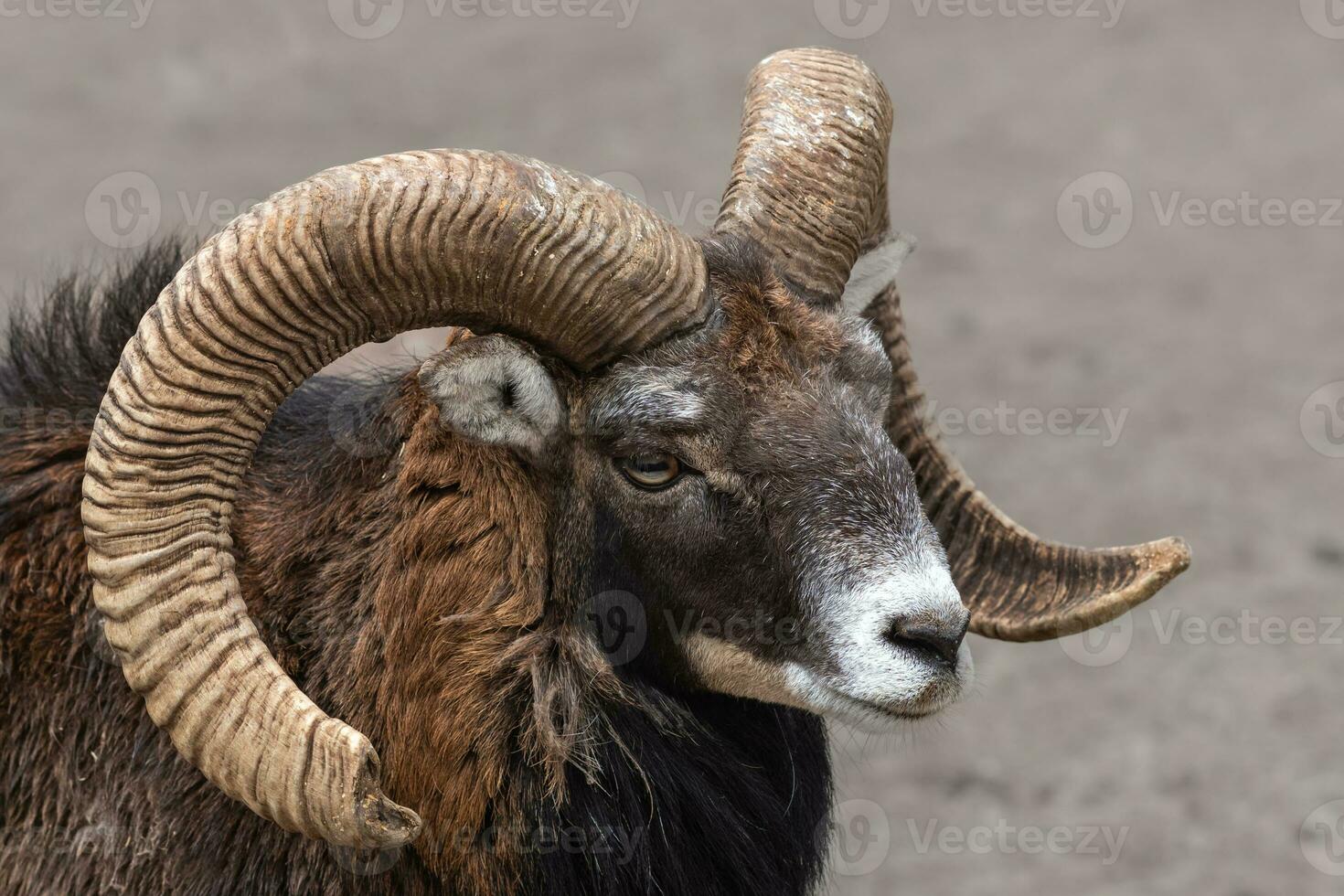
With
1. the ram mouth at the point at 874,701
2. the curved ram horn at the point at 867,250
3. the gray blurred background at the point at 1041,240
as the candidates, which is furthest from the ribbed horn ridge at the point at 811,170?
the gray blurred background at the point at 1041,240

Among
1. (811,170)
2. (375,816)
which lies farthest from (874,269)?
(375,816)

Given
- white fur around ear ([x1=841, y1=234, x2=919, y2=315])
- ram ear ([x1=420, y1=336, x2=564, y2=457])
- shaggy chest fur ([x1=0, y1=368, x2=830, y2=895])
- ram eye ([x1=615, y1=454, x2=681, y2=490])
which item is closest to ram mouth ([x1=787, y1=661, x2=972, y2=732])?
shaggy chest fur ([x1=0, y1=368, x2=830, y2=895])

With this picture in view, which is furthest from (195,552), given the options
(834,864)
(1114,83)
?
(1114,83)

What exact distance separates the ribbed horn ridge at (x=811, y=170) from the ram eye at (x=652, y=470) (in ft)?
3.16

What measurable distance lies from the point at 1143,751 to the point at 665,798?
6262 mm

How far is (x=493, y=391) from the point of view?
18.3 ft

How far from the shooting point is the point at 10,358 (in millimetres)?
6391

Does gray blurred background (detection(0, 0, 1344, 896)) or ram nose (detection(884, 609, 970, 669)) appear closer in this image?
ram nose (detection(884, 609, 970, 669))

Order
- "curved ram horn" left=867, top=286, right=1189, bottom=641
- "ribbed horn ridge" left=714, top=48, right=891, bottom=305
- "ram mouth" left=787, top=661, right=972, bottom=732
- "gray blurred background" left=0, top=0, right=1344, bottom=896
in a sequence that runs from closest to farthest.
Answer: "ram mouth" left=787, top=661, right=972, bottom=732
"ribbed horn ridge" left=714, top=48, right=891, bottom=305
"curved ram horn" left=867, top=286, right=1189, bottom=641
"gray blurred background" left=0, top=0, right=1344, bottom=896

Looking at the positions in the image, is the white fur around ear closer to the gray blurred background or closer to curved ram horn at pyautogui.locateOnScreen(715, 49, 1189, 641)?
curved ram horn at pyautogui.locateOnScreen(715, 49, 1189, 641)

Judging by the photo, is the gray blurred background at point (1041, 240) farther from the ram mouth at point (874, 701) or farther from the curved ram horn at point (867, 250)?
the ram mouth at point (874, 701)

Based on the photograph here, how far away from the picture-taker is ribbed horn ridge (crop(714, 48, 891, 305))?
6148 mm

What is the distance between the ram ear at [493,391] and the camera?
18.1ft

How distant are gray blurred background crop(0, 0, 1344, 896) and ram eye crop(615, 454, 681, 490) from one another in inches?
130
